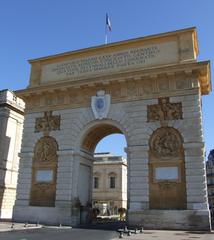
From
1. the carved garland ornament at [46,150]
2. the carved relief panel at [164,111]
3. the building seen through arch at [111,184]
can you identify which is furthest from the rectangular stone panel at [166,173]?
the building seen through arch at [111,184]

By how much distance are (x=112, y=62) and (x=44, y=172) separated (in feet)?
30.0

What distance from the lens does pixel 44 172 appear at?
21906mm

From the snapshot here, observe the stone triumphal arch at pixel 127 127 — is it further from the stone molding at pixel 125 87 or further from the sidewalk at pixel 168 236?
the sidewalk at pixel 168 236

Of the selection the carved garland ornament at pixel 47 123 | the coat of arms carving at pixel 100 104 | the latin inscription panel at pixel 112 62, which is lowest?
the carved garland ornament at pixel 47 123

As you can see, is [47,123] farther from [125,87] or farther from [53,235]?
[53,235]

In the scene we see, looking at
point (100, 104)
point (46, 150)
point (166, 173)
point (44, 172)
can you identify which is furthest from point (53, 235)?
point (100, 104)

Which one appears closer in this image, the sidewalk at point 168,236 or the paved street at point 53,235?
the paved street at point 53,235

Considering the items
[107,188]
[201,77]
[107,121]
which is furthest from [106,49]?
[107,188]

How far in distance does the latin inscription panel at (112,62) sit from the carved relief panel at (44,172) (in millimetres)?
5119

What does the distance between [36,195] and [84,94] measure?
7.83 meters

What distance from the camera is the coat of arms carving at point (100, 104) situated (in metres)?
21.2

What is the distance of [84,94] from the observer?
22078 mm

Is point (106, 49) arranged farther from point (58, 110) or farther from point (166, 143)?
point (166, 143)

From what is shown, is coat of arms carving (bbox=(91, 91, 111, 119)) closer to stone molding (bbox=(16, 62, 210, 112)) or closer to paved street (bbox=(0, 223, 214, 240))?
stone molding (bbox=(16, 62, 210, 112))
